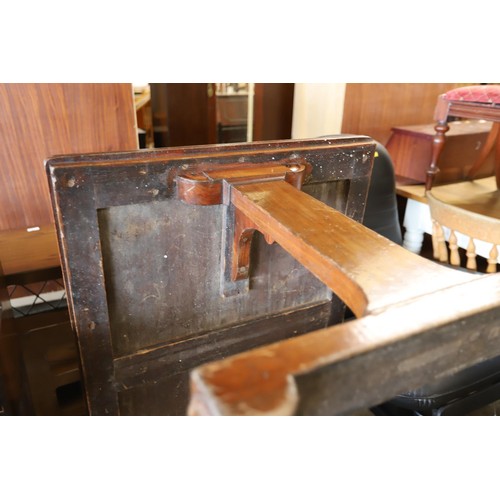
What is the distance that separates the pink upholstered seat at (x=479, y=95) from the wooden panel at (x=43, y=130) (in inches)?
57.4

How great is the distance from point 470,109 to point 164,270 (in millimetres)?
1724

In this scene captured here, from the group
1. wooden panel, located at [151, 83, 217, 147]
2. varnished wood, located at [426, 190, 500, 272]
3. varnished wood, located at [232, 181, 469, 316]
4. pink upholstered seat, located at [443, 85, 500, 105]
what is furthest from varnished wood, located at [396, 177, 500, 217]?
wooden panel, located at [151, 83, 217, 147]

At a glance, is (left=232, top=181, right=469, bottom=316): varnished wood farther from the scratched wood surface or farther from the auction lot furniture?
the scratched wood surface

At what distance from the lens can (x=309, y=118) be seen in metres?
3.02

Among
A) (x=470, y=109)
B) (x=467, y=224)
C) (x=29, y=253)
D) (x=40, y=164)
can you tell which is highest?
(x=470, y=109)

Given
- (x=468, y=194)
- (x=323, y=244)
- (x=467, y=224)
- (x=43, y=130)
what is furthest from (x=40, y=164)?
(x=468, y=194)

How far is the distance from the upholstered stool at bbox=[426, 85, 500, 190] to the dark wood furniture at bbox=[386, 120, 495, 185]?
0.17m

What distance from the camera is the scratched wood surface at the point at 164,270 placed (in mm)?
786

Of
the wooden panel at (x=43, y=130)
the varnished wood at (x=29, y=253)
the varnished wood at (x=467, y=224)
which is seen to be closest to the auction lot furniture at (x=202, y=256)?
the varnished wood at (x=29, y=253)

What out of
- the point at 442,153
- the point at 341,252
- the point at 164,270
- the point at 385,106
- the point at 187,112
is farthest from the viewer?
the point at 187,112

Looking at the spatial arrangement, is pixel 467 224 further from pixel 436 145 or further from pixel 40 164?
pixel 40 164

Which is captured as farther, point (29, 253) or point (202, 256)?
point (29, 253)

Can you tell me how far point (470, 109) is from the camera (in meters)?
2.01

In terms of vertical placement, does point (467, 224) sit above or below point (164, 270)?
below
